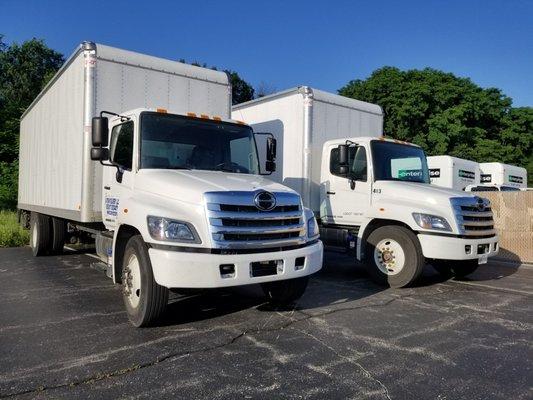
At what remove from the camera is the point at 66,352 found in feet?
15.3

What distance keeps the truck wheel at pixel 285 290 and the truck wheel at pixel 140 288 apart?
1.64 meters

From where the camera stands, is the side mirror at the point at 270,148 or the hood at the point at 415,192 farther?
the hood at the point at 415,192

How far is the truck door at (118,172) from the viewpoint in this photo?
6141mm

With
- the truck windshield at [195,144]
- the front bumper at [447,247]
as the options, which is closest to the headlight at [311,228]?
the truck windshield at [195,144]

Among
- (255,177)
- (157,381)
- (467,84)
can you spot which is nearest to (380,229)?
(255,177)

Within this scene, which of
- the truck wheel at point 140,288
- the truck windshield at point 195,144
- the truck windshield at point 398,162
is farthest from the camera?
the truck windshield at point 398,162

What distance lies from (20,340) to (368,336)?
364cm

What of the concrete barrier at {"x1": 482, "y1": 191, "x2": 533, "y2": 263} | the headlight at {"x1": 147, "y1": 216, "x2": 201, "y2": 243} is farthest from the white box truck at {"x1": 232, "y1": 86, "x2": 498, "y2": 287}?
the headlight at {"x1": 147, "y1": 216, "x2": 201, "y2": 243}

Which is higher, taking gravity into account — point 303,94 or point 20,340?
point 303,94

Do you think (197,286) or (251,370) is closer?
(251,370)

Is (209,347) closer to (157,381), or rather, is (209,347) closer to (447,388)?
(157,381)

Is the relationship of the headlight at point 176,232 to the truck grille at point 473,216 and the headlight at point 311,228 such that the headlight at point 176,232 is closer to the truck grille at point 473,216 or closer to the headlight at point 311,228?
the headlight at point 311,228

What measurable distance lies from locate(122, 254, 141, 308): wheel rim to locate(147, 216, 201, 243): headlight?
64cm

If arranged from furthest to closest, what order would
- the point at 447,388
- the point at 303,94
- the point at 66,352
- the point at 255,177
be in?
the point at 303,94 < the point at 255,177 < the point at 66,352 < the point at 447,388
